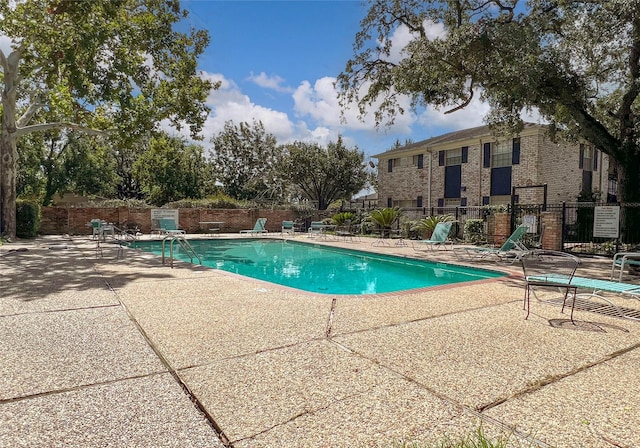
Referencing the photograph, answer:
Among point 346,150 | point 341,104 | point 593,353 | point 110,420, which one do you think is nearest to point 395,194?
point 346,150

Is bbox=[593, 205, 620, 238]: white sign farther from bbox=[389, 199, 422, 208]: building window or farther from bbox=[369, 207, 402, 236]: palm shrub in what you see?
bbox=[389, 199, 422, 208]: building window

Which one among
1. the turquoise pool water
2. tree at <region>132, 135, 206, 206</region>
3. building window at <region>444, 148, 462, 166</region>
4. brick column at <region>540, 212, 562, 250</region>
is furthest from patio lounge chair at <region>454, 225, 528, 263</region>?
tree at <region>132, 135, 206, 206</region>

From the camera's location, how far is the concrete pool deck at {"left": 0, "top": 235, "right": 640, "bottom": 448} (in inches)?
88.9

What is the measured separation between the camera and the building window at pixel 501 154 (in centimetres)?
2210

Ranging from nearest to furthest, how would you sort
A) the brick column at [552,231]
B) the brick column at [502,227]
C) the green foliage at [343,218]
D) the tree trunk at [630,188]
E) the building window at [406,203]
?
1. the tree trunk at [630,188]
2. the brick column at [552,231]
3. the brick column at [502,227]
4. the green foliage at [343,218]
5. the building window at [406,203]

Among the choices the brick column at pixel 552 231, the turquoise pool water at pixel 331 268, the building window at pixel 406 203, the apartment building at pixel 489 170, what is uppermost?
the apartment building at pixel 489 170

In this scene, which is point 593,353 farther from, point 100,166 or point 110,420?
point 100,166

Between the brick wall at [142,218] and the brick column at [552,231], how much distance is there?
16057 mm

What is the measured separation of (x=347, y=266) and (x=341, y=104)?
6.48 metres

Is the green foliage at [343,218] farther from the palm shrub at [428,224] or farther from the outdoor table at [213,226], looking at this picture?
the outdoor table at [213,226]

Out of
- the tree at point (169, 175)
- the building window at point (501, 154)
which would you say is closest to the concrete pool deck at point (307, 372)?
the building window at point (501, 154)

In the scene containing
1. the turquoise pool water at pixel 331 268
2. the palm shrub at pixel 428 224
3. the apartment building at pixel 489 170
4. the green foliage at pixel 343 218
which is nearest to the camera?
the turquoise pool water at pixel 331 268

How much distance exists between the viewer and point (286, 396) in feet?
8.72

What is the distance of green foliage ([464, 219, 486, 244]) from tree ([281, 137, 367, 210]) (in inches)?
758
